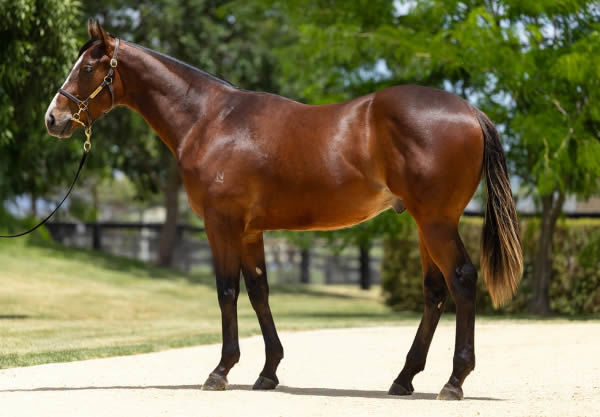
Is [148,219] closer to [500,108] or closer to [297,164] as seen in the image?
[500,108]

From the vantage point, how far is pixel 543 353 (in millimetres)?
8805

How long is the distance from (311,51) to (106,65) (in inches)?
399

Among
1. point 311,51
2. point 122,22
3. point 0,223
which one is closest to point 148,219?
point 122,22

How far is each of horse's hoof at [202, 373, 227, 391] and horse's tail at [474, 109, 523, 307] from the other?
6.96ft

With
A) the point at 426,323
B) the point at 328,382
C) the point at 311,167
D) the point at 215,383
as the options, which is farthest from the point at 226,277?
the point at 426,323

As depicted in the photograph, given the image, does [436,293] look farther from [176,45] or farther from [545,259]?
[176,45]

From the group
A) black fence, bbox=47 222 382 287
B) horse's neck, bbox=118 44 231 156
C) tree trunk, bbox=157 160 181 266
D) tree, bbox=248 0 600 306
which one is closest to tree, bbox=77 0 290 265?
tree trunk, bbox=157 160 181 266

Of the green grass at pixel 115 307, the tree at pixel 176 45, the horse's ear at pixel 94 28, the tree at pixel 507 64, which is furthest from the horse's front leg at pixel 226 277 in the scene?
the tree at pixel 176 45

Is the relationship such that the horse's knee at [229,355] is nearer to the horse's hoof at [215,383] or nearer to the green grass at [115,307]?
the horse's hoof at [215,383]

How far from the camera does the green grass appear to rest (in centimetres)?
1076

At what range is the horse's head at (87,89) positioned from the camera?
7.00m

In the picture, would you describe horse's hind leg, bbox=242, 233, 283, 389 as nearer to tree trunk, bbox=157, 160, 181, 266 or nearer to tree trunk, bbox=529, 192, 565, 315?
tree trunk, bbox=529, 192, 565, 315

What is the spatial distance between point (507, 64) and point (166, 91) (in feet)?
29.4

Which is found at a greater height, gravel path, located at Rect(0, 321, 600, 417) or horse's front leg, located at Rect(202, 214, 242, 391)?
horse's front leg, located at Rect(202, 214, 242, 391)
